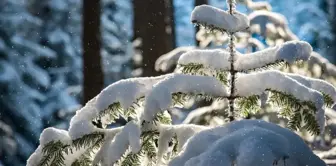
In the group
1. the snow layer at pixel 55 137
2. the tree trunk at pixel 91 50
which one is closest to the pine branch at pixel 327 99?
the snow layer at pixel 55 137

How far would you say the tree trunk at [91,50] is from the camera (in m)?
6.08

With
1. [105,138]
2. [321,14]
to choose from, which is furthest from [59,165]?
[321,14]

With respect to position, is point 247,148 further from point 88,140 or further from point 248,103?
point 88,140

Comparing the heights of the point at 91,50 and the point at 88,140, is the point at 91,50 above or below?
below

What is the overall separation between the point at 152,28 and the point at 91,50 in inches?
33.6

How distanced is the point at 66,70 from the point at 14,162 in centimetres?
252

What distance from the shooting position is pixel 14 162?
38.5ft

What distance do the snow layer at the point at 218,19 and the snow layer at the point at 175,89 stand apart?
20 centimetres

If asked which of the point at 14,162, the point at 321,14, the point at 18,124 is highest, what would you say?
the point at 321,14

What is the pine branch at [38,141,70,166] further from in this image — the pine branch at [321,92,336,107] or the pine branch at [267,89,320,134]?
the pine branch at [321,92,336,107]

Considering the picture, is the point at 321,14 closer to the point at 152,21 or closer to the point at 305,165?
the point at 152,21

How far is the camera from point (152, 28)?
616cm

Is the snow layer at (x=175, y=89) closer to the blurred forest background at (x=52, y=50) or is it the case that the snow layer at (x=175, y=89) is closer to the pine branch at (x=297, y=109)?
the pine branch at (x=297, y=109)

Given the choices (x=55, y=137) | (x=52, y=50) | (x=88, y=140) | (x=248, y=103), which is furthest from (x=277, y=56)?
(x=52, y=50)
